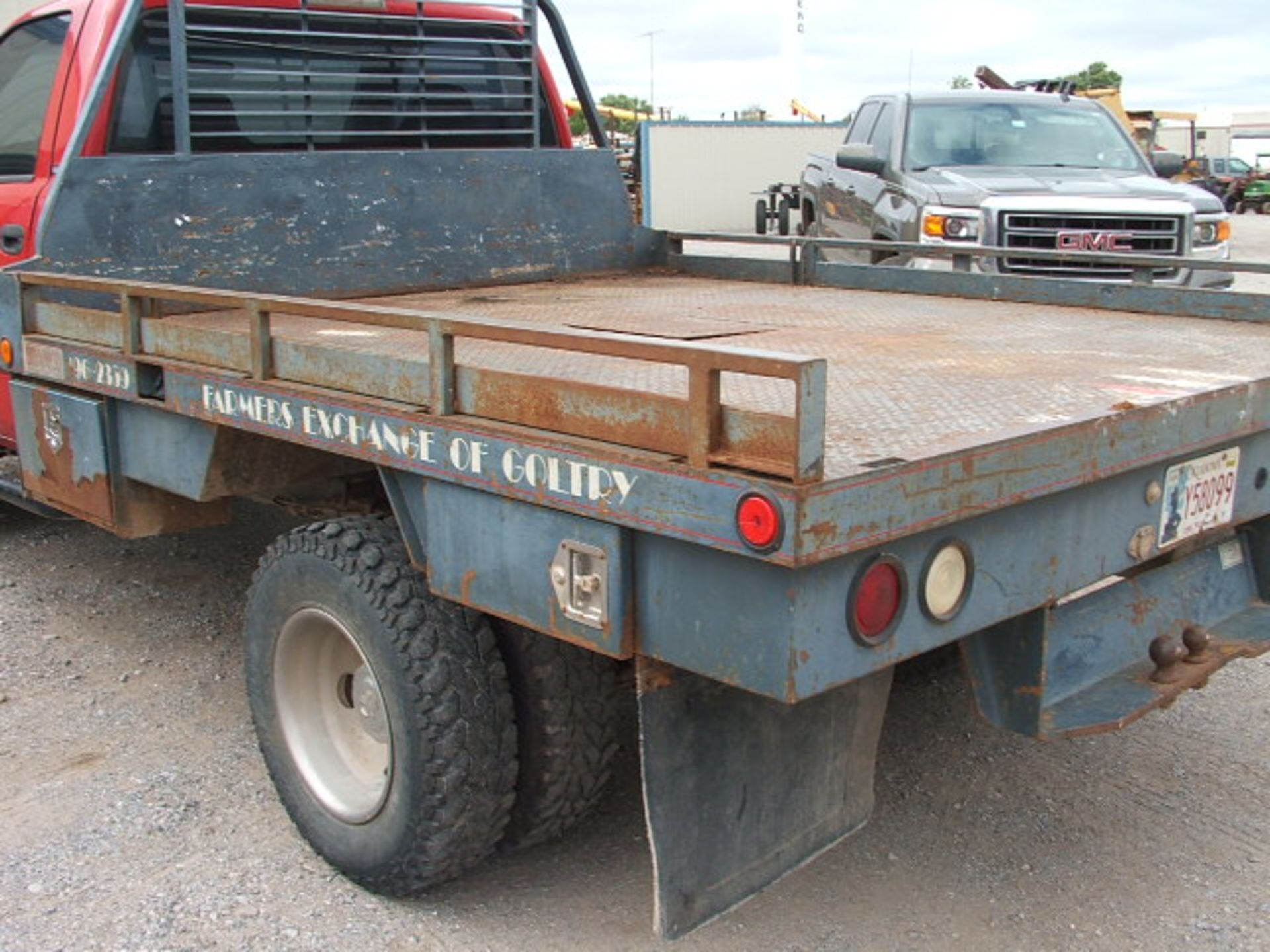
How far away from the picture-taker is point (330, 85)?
5.04m

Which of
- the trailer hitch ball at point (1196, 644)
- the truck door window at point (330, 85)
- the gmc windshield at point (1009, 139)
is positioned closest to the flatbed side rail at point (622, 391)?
the trailer hitch ball at point (1196, 644)

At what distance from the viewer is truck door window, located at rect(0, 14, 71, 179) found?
458 centimetres

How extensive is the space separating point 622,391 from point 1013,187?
6822 millimetres

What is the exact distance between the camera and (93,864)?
10.9 feet

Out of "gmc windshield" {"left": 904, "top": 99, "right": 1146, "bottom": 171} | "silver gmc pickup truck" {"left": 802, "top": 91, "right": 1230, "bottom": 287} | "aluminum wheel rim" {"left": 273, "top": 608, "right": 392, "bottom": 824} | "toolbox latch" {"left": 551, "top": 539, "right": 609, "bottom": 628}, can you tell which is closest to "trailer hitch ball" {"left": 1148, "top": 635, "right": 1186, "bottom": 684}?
"toolbox latch" {"left": 551, "top": 539, "right": 609, "bottom": 628}

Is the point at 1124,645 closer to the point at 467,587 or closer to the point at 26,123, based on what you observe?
the point at 467,587

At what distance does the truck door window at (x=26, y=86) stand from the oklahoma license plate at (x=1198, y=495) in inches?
142

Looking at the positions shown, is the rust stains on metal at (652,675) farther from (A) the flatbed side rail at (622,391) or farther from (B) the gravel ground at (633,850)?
(B) the gravel ground at (633,850)

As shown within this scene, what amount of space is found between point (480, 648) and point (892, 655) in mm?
956

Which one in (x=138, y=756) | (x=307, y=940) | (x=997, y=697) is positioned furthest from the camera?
(x=138, y=756)

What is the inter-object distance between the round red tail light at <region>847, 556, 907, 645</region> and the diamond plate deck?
7.0 inches

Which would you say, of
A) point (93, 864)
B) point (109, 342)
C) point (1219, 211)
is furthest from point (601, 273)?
point (1219, 211)

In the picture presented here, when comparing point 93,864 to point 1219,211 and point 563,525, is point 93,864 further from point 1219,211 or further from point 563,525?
point 1219,211

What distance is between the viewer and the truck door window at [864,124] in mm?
9852
